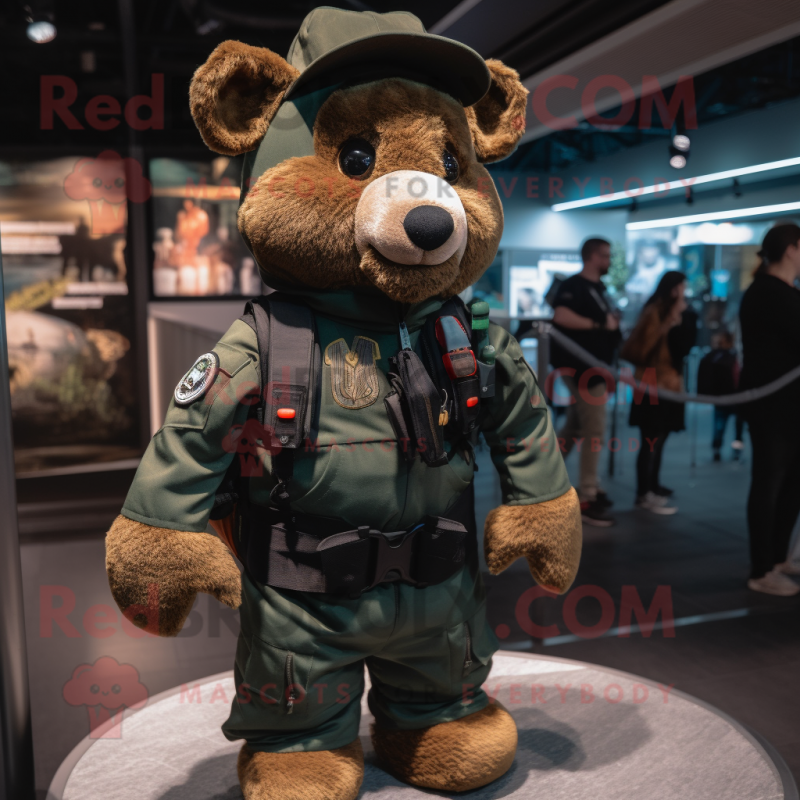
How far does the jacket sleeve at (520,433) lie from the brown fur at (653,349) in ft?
4.57

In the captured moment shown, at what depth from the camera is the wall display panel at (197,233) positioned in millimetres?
4375

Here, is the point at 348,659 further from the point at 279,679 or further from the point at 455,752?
the point at 455,752

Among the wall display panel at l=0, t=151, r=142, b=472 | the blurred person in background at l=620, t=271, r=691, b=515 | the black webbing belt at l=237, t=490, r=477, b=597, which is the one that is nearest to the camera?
the black webbing belt at l=237, t=490, r=477, b=597

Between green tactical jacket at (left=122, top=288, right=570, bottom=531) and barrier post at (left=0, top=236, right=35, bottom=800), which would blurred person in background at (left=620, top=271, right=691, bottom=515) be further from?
barrier post at (left=0, top=236, right=35, bottom=800)

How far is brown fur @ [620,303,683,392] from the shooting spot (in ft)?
8.70

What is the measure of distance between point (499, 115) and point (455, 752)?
1.09m

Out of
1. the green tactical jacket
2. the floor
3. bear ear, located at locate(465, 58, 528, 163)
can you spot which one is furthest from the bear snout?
the floor

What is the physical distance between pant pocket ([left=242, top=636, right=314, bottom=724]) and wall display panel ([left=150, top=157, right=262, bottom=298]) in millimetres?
3394

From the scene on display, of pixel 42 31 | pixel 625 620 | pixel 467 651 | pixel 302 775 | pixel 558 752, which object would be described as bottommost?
pixel 625 620

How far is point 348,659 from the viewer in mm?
1282

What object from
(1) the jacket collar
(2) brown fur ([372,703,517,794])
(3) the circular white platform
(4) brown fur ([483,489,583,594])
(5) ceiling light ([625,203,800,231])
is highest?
(5) ceiling light ([625,203,800,231])

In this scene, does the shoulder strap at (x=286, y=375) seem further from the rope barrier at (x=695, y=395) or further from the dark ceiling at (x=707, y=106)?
the dark ceiling at (x=707, y=106)

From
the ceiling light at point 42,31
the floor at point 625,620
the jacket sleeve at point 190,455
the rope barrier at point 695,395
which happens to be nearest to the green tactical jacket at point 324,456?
the jacket sleeve at point 190,455

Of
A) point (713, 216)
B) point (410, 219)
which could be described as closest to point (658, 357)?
point (713, 216)
